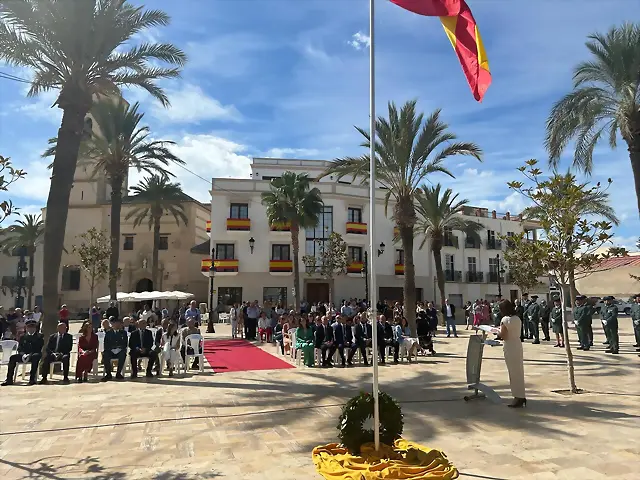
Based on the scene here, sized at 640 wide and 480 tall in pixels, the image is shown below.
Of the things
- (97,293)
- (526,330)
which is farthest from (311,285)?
(526,330)

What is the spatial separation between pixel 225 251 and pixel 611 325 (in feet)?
90.6

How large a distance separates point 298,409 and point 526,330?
15.3 meters

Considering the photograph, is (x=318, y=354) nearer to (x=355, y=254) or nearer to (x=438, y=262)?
(x=438, y=262)

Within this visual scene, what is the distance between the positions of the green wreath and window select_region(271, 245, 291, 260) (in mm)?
33155

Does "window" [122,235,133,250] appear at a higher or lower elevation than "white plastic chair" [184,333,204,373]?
higher

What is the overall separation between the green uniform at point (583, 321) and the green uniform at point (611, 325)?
0.52m

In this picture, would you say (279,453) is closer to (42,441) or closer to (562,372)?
(42,441)

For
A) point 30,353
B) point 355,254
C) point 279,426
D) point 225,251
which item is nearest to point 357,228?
point 355,254

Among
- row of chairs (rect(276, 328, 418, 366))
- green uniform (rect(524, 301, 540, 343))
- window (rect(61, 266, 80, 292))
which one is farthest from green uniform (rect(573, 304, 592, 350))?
window (rect(61, 266, 80, 292))

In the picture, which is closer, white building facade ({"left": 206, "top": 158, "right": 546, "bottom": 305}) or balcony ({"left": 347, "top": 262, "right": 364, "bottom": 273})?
white building facade ({"left": 206, "top": 158, "right": 546, "bottom": 305})

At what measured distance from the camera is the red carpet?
13180mm

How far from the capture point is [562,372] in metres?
11.5

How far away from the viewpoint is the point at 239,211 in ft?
124

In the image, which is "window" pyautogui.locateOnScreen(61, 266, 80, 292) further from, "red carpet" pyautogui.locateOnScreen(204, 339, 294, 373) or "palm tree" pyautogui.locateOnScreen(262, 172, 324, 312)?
"red carpet" pyautogui.locateOnScreen(204, 339, 294, 373)
